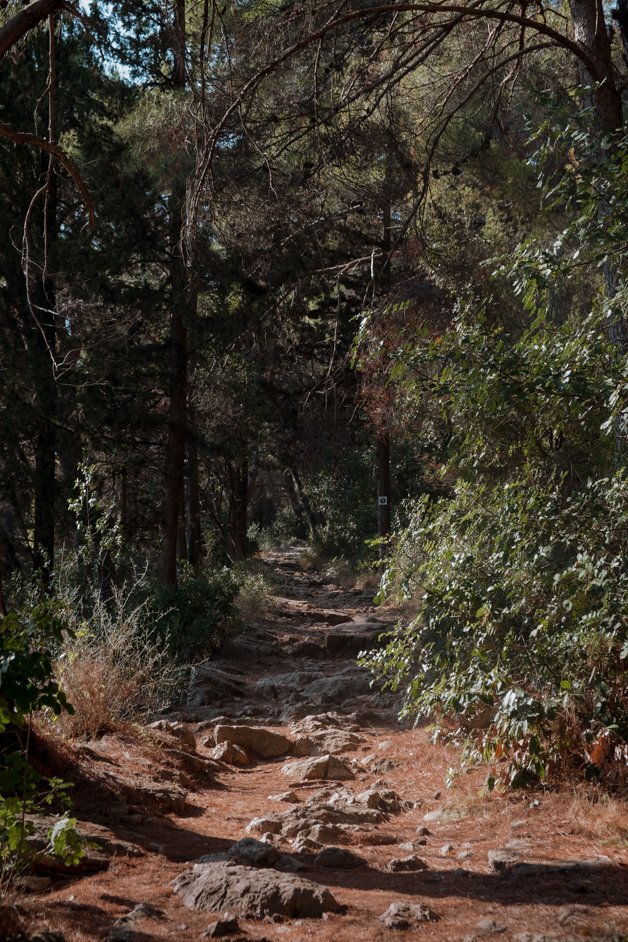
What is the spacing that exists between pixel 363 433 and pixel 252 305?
28.7 ft

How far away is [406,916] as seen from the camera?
3389mm

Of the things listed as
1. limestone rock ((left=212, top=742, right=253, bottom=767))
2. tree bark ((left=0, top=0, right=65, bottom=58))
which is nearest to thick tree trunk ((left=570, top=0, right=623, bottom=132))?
tree bark ((left=0, top=0, right=65, bottom=58))

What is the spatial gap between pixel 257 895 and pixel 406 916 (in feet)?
1.94

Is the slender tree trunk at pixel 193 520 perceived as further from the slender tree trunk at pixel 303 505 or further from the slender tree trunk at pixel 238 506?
the slender tree trunk at pixel 303 505

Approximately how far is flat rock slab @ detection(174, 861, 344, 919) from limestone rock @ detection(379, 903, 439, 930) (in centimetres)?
22

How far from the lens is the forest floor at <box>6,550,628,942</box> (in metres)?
3.30

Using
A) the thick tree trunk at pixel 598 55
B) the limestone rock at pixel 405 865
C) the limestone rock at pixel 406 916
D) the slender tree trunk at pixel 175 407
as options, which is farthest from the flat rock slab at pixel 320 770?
the slender tree trunk at pixel 175 407

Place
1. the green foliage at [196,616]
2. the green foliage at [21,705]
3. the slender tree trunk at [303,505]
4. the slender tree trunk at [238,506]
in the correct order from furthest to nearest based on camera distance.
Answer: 1. the slender tree trunk at [303,505]
2. the slender tree trunk at [238,506]
3. the green foliage at [196,616]
4. the green foliage at [21,705]

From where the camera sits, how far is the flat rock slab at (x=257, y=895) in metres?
3.43

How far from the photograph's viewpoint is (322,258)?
1488 cm

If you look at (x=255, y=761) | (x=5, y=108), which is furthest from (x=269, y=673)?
(x=5, y=108)

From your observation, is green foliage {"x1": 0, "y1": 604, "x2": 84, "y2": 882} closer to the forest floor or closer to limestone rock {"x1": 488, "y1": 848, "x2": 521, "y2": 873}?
the forest floor

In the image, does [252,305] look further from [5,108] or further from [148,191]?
[5,108]

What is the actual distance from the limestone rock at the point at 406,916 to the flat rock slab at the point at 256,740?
4.54m
